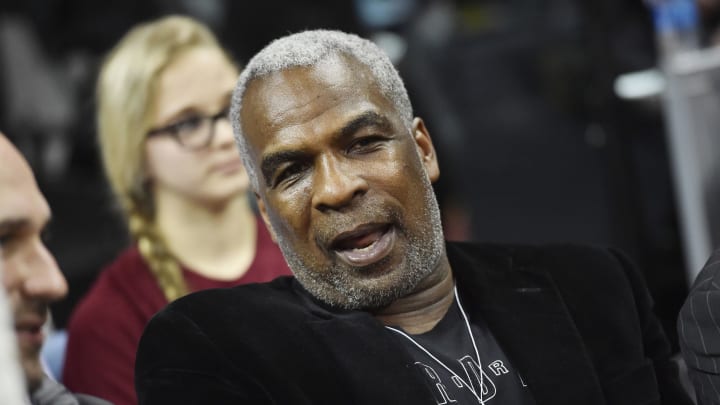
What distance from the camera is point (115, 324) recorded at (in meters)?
2.44

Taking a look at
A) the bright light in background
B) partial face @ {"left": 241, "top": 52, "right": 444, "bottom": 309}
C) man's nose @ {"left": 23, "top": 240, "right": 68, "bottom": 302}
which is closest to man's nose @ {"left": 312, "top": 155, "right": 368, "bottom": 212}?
partial face @ {"left": 241, "top": 52, "right": 444, "bottom": 309}

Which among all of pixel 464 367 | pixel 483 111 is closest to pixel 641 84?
pixel 483 111

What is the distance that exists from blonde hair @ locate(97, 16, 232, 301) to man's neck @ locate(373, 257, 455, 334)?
0.79 meters

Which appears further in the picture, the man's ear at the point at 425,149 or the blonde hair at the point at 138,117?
the blonde hair at the point at 138,117

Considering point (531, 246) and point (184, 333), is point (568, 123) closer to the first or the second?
point (531, 246)

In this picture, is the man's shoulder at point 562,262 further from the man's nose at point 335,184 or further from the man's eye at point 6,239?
the man's eye at point 6,239

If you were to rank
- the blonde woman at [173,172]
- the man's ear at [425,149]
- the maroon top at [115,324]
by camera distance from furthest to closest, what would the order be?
→ the blonde woman at [173,172] → the maroon top at [115,324] → the man's ear at [425,149]

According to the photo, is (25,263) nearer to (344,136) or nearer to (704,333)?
(344,136)

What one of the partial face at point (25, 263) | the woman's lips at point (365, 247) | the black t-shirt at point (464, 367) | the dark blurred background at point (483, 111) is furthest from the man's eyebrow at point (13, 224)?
the dark blurred background at point (483, 111)

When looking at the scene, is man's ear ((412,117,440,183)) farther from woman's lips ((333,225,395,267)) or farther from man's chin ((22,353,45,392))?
man's chin ((22,353,45,392))

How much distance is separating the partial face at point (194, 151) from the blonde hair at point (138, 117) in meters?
0.03

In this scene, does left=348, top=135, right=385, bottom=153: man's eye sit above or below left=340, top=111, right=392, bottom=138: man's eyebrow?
below

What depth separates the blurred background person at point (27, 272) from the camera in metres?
1.80

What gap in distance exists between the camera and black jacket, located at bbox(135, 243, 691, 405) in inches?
66.2
